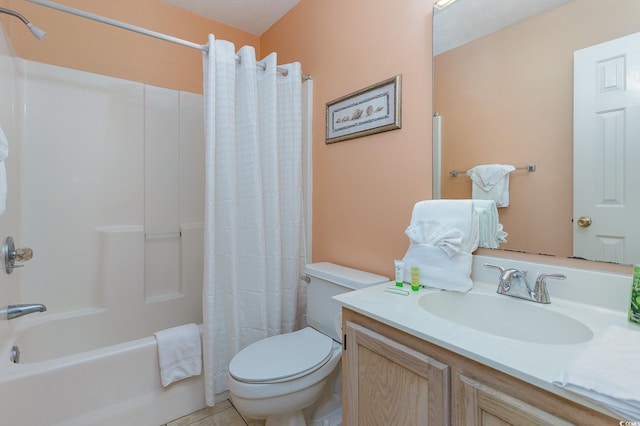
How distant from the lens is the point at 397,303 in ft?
3.30

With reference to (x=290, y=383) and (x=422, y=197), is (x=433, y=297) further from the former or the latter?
(x=290, y=383)

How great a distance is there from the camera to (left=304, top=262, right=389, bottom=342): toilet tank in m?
1.42

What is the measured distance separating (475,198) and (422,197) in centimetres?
22

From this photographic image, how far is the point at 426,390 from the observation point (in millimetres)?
780

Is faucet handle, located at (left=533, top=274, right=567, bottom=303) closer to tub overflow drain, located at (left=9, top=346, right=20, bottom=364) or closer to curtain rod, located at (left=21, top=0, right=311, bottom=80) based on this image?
curtain rod, located at (left=21, top=0, right=311, bottom=80)

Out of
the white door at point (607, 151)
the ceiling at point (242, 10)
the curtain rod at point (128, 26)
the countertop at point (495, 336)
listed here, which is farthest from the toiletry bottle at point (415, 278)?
the ceiling at point (242, 10)

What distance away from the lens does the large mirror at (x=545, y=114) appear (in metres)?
0.87

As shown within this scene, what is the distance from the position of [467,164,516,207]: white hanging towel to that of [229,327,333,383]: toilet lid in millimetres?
936

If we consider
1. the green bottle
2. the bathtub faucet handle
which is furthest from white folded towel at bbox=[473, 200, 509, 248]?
the bathtub faucet handle

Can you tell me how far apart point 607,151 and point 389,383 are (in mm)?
960

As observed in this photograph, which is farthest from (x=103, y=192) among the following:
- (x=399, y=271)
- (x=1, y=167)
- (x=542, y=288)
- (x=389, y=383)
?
(x=542, y=288)

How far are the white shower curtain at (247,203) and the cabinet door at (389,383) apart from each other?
0.79 meters

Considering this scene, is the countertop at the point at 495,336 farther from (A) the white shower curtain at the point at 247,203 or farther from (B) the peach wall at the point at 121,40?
(B) the peach wall at the point at 121,40

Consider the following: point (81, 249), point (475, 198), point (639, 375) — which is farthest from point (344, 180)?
point (81, 249)
